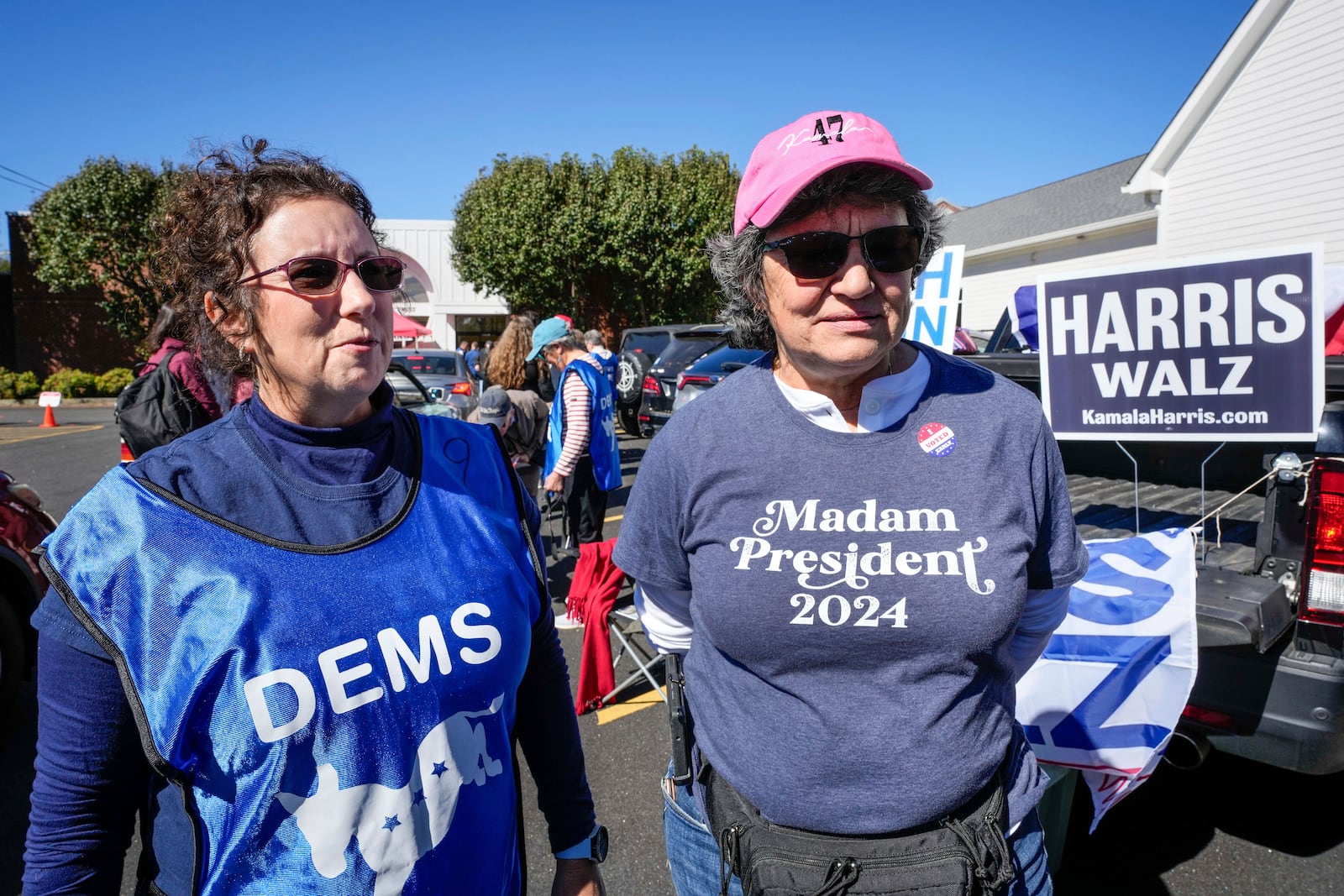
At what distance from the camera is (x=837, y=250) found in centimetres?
154

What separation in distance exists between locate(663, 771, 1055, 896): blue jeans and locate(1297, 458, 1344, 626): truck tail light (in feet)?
5.05

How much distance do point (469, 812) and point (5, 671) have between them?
12.4 feet

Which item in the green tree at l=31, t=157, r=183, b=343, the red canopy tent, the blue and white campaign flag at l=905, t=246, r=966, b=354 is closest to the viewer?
the blue and white campaign flag at l=905, t=246, r=966, b=354

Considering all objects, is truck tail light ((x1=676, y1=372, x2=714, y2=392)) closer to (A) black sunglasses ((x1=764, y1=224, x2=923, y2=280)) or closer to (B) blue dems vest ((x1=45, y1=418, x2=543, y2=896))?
(A) black sunglasses ((x1=764, y1=224, x2=923, y2=280))

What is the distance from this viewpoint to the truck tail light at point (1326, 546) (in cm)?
247

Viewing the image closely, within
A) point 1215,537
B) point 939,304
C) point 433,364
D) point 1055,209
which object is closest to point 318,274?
point 1215,537

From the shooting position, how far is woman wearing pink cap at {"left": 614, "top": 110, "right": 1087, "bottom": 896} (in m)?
1.36

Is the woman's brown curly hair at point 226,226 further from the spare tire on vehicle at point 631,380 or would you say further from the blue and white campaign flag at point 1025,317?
the spare tire on vehicle at point 631,380

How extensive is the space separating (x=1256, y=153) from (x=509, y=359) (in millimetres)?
13318

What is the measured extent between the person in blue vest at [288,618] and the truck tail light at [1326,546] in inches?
95.4

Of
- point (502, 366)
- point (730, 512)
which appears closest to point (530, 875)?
point (730, 512)

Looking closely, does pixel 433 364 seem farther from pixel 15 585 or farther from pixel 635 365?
pixel 15 585

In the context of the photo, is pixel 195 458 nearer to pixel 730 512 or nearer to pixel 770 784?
pixel 730 512

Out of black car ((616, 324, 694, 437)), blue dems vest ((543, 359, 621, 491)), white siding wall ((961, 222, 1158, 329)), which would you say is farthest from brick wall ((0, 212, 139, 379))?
blue dems vest ((543, 359, 621, 491))
